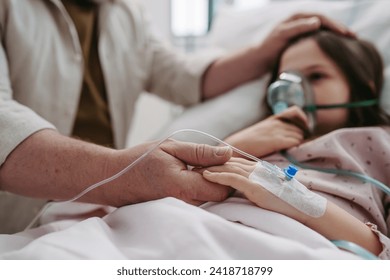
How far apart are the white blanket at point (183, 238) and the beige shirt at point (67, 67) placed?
250 mm

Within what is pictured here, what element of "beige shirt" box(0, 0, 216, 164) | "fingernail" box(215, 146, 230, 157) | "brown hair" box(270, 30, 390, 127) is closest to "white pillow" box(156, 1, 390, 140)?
"brown hair" box(270, 30, 390, 127)

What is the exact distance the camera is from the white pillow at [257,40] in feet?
3.53

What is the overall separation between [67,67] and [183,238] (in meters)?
0.69

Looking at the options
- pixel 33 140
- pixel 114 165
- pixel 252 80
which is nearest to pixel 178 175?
pixel 114 165

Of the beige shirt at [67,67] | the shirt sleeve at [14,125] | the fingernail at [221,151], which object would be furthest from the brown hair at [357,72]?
the shirt sleeve at [14,125]

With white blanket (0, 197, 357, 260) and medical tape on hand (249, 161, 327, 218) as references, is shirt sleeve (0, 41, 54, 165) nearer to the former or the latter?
white blanket (0, 197, 357, 260)

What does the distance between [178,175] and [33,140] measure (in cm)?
29

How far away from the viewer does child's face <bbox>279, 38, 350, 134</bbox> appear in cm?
101

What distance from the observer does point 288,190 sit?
663mm

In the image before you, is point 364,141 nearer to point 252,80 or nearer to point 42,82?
point 252,80

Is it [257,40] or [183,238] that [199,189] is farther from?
[257,40]

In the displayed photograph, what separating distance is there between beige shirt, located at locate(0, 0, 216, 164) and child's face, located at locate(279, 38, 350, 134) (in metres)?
0.34

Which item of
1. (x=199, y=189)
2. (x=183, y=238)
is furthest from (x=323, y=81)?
(x=183, y=238)
